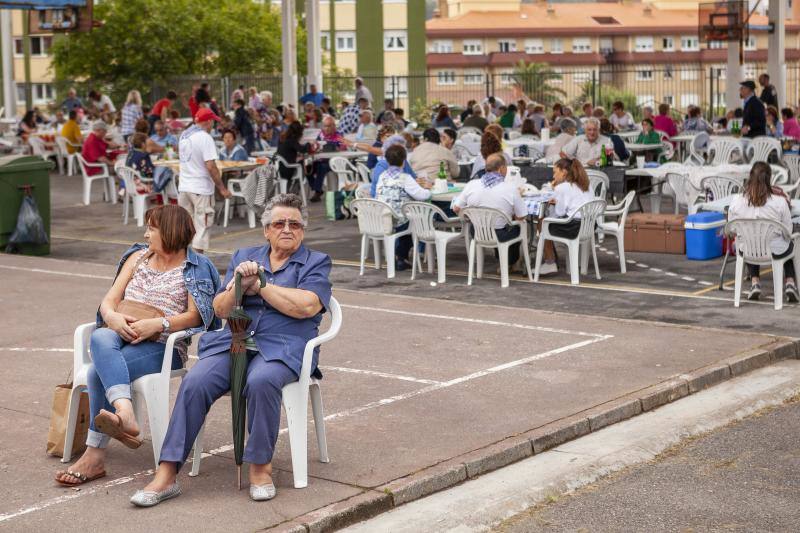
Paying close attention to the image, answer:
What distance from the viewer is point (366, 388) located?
30.3 feet

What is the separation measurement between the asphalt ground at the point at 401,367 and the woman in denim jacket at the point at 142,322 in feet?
0.97

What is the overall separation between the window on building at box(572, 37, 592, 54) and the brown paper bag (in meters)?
84.7

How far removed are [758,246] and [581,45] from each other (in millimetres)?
80025

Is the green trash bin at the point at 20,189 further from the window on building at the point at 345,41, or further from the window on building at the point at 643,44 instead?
the window on building at the point at 643,44

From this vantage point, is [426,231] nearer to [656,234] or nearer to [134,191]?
[656,234]

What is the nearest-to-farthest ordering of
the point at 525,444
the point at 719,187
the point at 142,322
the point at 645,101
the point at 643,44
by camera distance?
the point at 142,322 < the point at 525,444 < the point at 719,187 < the point at 645,101 < the point at 643,44

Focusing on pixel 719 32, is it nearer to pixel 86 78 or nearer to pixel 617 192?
pixel 617 192

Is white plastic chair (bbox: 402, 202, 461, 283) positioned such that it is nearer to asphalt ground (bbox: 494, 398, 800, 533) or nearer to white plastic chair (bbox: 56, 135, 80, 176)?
asphalt ground (bbox: 494, 398, 800, 533)

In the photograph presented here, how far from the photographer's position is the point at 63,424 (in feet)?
24.6

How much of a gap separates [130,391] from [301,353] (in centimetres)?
93

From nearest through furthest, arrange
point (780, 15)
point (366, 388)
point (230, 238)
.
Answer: point (366, 388), point (230, 238), point (780, 15)

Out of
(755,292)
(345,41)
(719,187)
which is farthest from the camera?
(345,41)

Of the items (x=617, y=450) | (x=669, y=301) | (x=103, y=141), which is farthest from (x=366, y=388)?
(x=103, y=141)

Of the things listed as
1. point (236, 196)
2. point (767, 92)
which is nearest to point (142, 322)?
point (236, 196)
